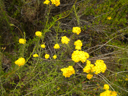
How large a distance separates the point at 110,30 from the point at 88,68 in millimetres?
1703

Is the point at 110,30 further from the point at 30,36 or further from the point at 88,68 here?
the point at 30,36

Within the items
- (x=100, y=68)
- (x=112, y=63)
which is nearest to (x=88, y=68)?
(x=100, y=68)

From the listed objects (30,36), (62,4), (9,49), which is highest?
(62,4)

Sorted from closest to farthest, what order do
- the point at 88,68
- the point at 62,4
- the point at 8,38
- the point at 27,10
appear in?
1. the point at 88,68
2. the point at 27,10
3. the point at 8,38
4. the point at 62,4

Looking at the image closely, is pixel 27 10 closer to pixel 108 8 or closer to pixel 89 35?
pixel 89 35

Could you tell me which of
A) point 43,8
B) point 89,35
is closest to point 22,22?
point 43,8

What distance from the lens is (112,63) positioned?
2.15 meters

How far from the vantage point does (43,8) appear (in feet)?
7.38

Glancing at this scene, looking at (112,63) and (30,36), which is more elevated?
(30,36)

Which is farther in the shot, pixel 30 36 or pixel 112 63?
pixel 30 36

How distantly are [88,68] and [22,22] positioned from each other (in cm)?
183

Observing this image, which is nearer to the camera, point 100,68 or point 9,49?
point 100,68

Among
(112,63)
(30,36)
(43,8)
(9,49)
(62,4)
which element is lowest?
(112,63)

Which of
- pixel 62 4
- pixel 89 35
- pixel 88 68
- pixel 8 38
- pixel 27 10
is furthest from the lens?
pixel 89 35
